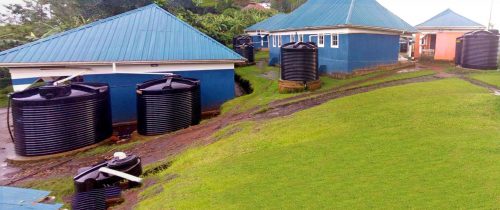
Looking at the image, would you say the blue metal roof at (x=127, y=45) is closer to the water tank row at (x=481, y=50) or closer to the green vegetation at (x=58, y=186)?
the green vegetation at (x=58, y=186)

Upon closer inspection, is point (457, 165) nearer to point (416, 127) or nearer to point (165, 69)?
point (416, 127)

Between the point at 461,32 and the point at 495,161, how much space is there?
2702 cm

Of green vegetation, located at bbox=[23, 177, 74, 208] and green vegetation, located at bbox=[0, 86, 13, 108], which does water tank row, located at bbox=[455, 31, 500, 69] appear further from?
green vegetation, located at bbox=[0, 86, 13, 108]

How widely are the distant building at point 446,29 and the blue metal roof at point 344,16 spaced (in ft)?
14.6

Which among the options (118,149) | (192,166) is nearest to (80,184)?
(192,166)

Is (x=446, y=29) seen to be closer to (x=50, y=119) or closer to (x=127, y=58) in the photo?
(x=127, y=58)

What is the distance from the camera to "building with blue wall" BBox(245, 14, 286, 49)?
45016 millimetres

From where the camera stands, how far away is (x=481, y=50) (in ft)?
77.0

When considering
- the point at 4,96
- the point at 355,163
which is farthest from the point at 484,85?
the point at 4,96

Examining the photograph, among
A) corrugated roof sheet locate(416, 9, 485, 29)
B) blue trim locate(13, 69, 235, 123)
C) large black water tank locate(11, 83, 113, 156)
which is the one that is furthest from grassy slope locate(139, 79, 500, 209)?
corrugated roof sheet locate(416, 9, 485, 29)

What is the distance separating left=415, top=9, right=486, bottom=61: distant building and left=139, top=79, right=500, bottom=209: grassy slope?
796 inches

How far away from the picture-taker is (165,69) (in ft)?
63.4

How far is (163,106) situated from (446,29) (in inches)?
1005

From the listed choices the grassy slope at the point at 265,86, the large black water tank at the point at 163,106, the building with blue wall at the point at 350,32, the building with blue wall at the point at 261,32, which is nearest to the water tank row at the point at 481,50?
the grassy slope at the point at 265,86
